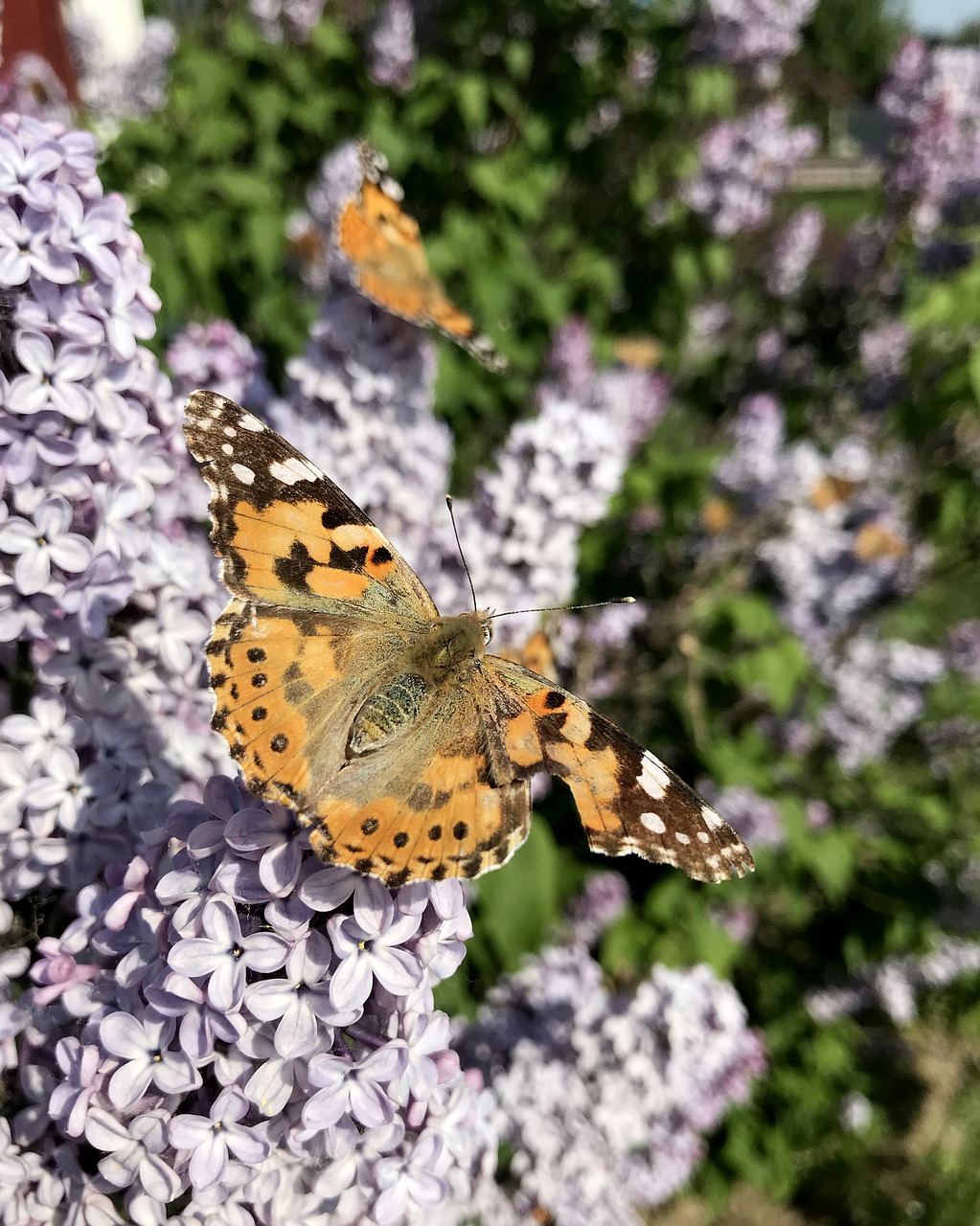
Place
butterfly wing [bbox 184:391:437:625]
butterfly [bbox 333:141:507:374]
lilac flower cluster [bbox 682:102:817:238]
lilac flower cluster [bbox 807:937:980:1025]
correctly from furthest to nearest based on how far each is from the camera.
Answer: lilac flower cluster [bbox 682:102:817:238], lilac flower cluster [bbox 807:937:980:1025], butterfly [bbox 333:141:507:374], butterfly wing [bbox 184:391:437:625]

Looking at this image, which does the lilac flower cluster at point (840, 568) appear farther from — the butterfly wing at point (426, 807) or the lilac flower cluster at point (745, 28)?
the butterfly wing at point (426, 807)

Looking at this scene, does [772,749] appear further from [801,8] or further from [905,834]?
[801,8]

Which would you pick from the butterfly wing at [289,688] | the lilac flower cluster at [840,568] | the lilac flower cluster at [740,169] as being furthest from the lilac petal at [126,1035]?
the lilac flower cluster at [740,169]

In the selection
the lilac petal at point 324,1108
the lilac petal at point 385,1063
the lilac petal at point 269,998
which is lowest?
the lilac petal at point 324,1108

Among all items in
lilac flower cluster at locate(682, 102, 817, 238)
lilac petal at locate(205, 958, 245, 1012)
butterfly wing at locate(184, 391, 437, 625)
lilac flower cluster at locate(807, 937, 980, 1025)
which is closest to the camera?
lilac petal at locate(205, 958, 245, 1012)

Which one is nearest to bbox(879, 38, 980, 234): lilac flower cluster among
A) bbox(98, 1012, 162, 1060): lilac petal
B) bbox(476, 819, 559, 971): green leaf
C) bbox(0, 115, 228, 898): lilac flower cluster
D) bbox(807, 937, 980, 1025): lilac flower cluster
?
bbox(807, 937, 980, 1025): lilac flower cluster

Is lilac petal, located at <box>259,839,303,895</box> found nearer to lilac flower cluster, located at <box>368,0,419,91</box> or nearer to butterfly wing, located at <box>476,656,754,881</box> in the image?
butterfly wing, located at <box>476,656,754,881</box>

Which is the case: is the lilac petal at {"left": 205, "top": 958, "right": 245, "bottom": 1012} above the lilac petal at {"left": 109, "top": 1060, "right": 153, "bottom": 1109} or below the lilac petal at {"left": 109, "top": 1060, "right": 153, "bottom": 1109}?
above
